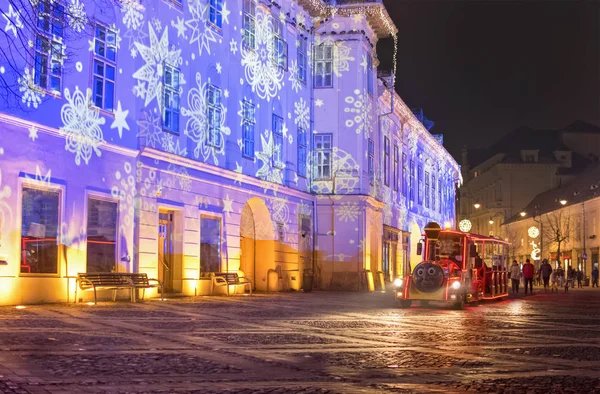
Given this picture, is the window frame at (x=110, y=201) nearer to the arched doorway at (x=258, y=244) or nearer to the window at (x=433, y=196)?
the arched doorway at (x=258, y=244)

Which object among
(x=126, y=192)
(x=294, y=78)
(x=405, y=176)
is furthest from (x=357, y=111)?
(x=126, y=192)

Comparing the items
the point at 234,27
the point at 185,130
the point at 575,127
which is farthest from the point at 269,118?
the point at 575,127

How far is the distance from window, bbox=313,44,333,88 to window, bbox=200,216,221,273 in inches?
471

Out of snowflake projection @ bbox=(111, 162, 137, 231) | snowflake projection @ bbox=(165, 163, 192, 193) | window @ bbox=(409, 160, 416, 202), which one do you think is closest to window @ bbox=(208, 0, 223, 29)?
snowflake projection @ bbox=(165, 163, 192, 193)

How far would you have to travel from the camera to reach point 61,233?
845 inches

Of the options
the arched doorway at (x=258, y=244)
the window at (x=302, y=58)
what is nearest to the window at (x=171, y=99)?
the arched doorway at (x=258, y=244)

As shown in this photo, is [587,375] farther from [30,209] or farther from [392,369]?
[30,209]

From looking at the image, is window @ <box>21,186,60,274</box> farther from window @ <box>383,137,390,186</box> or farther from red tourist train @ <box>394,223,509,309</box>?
window @ <box>383,137,390,186</box>

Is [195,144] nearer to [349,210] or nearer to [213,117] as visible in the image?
[213,117]

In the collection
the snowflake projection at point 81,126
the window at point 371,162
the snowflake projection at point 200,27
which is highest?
the snowflake projection at point 200,27

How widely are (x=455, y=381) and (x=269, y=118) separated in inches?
1008

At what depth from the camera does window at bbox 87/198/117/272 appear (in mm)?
22719

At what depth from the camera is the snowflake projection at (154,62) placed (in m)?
25.0

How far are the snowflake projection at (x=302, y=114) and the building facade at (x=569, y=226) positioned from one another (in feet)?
91.2
